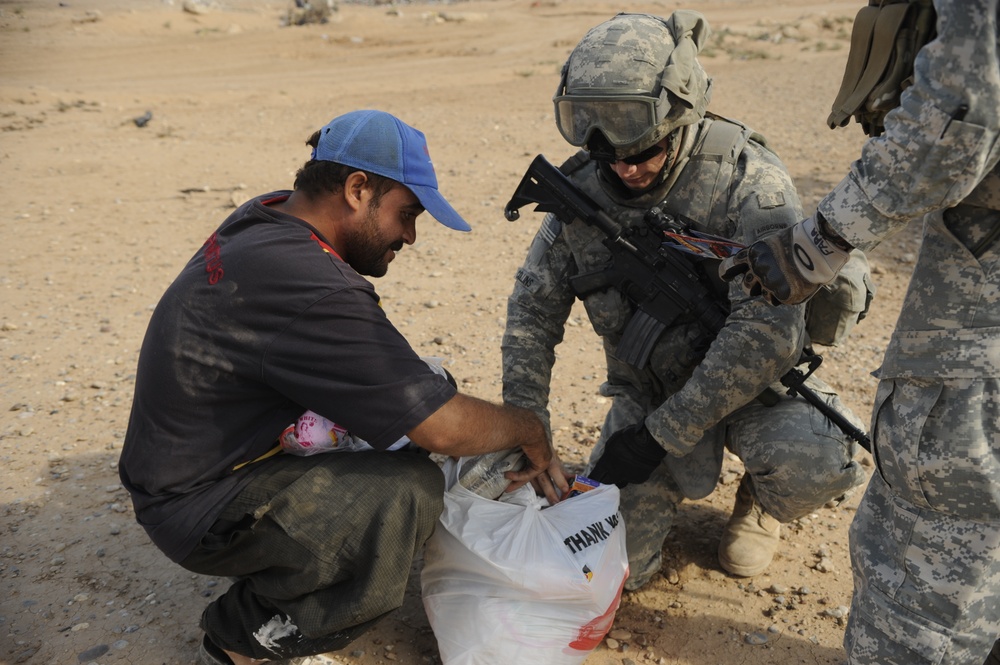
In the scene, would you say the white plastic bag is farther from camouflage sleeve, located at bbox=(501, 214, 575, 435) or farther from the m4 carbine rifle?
the m4 carbine rifle

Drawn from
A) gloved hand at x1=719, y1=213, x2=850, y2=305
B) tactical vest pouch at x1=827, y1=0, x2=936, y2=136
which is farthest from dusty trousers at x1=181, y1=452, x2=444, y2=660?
tactical vest pouch at x1=827, y1=0, x2=936, y2=136

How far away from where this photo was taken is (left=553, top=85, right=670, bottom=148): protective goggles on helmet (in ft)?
9.35

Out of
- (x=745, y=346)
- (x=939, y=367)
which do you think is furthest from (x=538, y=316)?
(x=939, y=367)

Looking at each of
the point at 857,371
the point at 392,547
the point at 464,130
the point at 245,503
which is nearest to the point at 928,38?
the point at 392,547

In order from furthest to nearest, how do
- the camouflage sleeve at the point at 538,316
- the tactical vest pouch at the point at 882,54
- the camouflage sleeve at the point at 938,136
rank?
the camouflage sleeve at the point at 538,316 → the tactical vest pouch at the point at 882,54 → the camouflage sleeve at the point at 938,136

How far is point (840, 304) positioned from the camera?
2891mm

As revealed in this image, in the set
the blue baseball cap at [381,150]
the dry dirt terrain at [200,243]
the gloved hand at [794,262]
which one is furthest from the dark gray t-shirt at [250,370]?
the gloved hand at [794,262]

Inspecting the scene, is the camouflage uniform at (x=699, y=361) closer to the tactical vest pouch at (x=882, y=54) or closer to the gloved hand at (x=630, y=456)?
the gloved hand at (x=630, y=456)

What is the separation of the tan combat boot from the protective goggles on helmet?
1333 mm

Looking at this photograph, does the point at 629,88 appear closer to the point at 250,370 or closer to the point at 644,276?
the point at 644,276

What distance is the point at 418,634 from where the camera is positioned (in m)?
2.90

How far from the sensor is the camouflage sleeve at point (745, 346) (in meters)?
2.81

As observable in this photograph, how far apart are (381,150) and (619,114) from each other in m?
0.81

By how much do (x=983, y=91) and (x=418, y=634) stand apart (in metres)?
2.23
